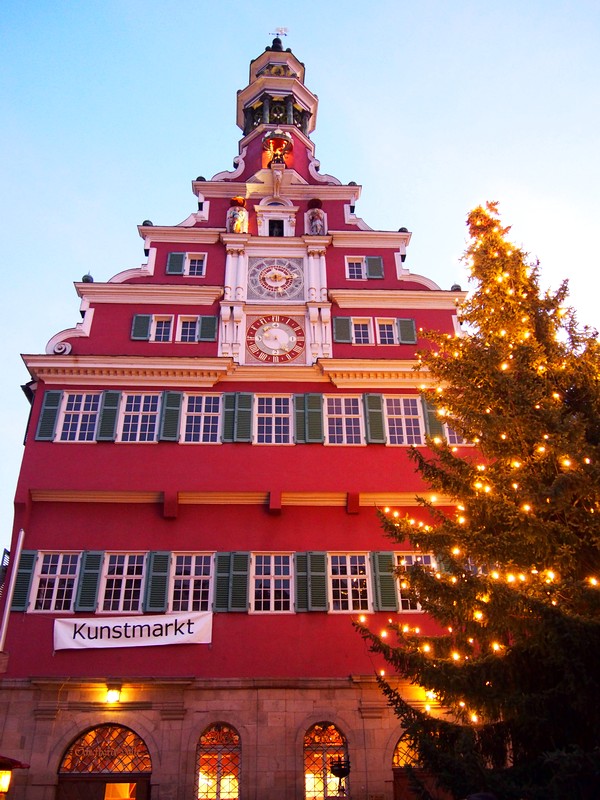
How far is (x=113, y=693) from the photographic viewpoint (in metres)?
16.5

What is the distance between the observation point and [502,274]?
46.1 ft

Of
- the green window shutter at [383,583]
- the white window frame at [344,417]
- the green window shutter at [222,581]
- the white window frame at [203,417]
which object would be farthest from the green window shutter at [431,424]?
the green window shutter at [222,581]

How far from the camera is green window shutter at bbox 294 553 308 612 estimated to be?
1773cm

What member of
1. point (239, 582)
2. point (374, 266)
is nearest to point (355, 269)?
point (374, 266)

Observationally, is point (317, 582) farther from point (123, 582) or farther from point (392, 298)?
point (392, 298)

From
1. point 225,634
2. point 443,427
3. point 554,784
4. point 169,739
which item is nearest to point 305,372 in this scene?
point 443,427

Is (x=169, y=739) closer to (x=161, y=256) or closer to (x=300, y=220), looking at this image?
(x=161, y=256)

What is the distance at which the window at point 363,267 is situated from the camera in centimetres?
2311

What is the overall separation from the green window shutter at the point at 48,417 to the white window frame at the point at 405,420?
29.6 ft

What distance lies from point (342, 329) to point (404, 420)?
11.4ft

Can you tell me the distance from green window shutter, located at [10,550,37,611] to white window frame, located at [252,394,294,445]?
633 cm

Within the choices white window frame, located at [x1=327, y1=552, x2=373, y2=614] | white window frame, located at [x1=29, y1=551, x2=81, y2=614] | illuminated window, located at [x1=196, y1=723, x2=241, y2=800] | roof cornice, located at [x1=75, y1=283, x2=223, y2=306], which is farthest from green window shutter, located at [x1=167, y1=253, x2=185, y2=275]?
illuminated window, located at [x1=196, y1=723, x2=241, y2=800]

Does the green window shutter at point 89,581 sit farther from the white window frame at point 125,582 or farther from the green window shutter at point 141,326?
the green window shutter at point 141,326

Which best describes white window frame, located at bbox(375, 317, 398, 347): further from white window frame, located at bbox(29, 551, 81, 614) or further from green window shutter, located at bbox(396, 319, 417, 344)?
white window frame, located at bbox(29, 551, 81, 614)
